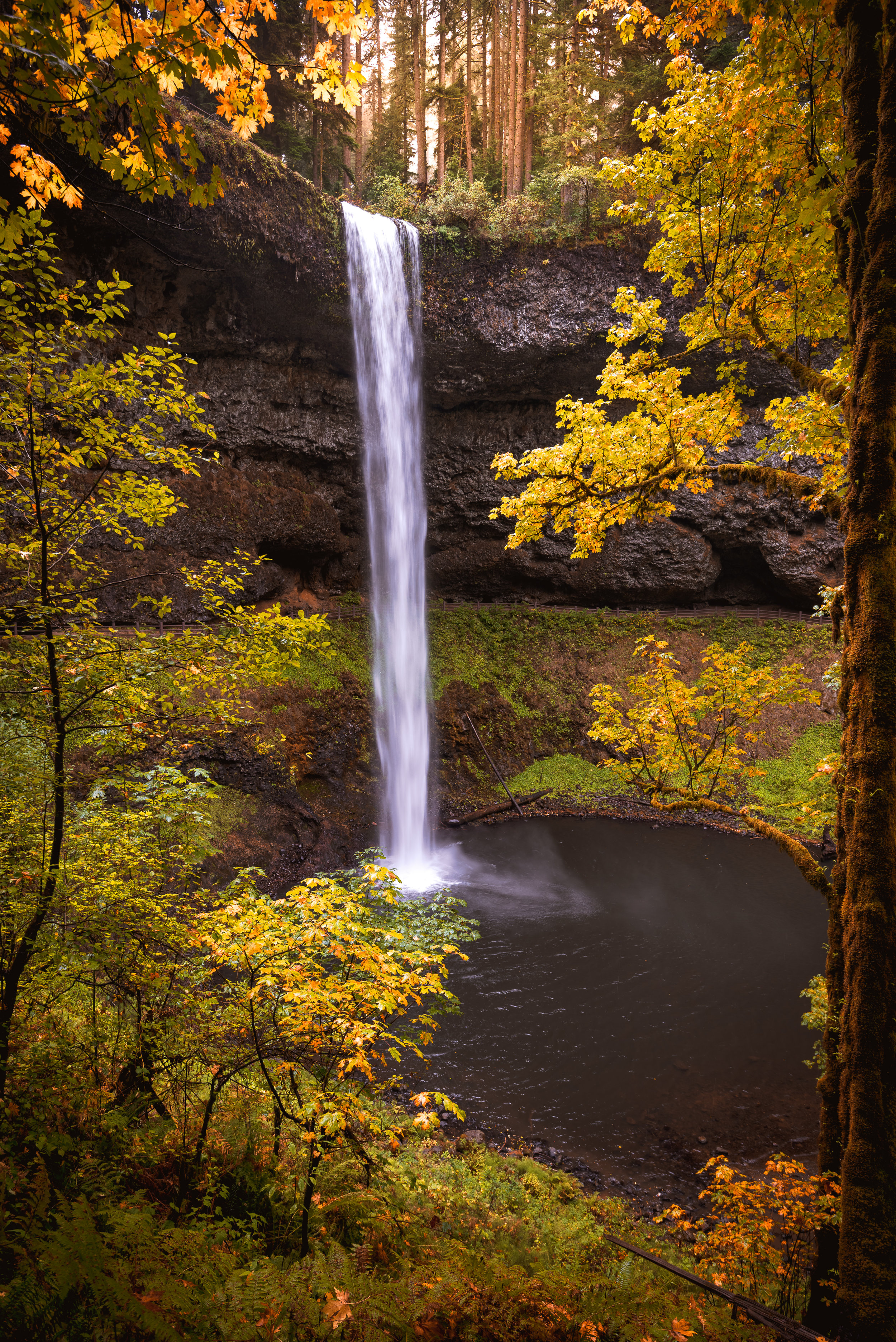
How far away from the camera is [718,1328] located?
8.70 feet

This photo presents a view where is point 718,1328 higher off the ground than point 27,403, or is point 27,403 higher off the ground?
point 27,403

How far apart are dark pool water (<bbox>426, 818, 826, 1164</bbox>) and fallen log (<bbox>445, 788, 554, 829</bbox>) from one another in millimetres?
1816

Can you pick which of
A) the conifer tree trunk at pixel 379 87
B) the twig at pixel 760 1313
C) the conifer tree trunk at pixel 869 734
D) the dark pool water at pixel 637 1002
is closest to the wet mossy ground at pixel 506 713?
the dark pool water at pixel 637 1002

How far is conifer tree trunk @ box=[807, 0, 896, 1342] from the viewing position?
249cm

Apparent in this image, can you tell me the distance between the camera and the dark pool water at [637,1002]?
265 inches

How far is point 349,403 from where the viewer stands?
18.8 metres

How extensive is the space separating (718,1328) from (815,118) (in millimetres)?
5964

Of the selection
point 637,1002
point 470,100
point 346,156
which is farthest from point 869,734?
point 346,156

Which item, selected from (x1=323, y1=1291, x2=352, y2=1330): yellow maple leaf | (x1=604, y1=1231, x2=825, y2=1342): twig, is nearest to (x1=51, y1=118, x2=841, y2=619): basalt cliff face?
(x1=323, y1=1291, x2=352, y2=1330): yellow maple leaf

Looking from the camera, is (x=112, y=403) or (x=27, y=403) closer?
(x=27, y=403)

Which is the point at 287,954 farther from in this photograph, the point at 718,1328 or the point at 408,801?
the point at 408,801

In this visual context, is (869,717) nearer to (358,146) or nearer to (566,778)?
(566,778)

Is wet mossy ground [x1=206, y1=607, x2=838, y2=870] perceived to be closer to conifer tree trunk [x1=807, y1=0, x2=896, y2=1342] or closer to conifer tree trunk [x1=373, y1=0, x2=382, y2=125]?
conifer tree trunk [x1=807, y1=0, x2=896, y2=1342]

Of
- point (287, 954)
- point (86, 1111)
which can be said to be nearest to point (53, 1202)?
point (86, 1111)
